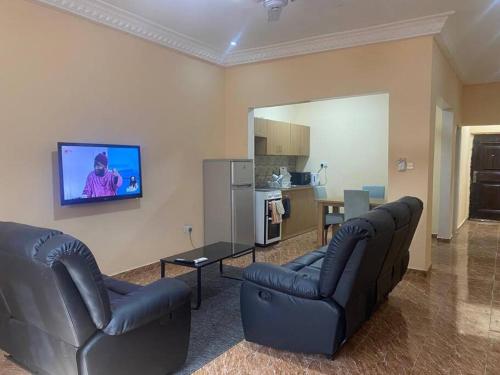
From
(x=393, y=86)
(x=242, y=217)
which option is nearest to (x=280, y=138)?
(x=242, y=217)

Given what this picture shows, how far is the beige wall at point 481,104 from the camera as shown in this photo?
22.8 feet

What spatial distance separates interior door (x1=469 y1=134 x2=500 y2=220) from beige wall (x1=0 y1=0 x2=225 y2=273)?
21.2 ft

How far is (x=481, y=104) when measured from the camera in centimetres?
709

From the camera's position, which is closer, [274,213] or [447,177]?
[274,213]

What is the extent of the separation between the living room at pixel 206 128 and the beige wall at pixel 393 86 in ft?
0.05

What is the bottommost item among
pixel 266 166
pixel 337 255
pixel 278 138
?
pixel 337 255

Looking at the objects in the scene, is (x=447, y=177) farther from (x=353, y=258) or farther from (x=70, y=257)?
(x=70, y=257)

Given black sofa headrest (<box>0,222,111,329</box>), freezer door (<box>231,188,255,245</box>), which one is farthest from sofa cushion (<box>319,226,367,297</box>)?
freezer door (<box>231,188,255,245</box>)

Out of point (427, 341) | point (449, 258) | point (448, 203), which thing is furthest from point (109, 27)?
point (448, 203)

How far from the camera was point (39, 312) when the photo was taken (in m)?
2.05

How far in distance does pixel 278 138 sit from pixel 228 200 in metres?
2.13

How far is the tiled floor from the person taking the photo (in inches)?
100

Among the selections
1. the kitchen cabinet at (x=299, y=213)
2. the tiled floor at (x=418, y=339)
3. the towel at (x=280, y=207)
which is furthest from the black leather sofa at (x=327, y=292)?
the kitchen cabinet at (x=299, y=213)

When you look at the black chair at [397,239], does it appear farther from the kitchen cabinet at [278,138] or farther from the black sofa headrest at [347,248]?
the kitchen cabinet at [278,138]
